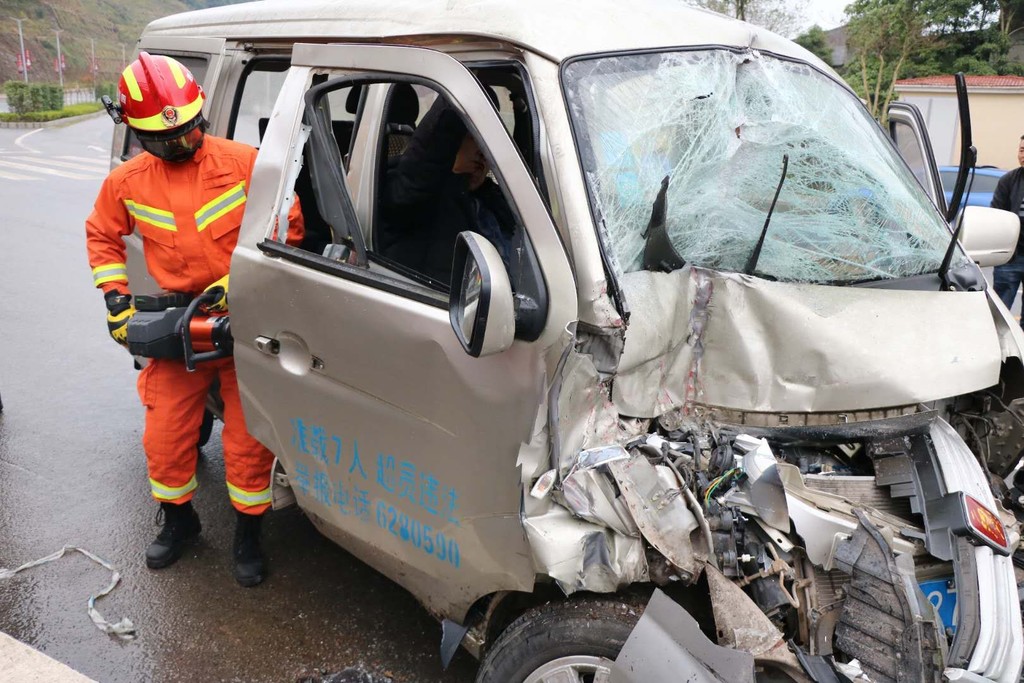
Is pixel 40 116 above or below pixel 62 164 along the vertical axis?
below

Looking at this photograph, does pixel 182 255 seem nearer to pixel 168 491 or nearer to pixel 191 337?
pixel 191 337

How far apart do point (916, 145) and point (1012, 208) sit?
3931mm

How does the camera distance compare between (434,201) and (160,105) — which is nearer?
(434,201)

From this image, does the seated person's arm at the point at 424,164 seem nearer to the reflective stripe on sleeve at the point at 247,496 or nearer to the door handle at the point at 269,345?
the door handle at the point at 269,345

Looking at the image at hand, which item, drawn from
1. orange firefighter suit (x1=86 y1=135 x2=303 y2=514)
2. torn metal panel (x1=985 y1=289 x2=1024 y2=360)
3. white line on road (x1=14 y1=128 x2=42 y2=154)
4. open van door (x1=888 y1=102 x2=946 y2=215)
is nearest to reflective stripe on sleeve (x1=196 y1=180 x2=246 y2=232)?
orange firefighter suit (x1=86 y1=135 x2=303 y2=514)

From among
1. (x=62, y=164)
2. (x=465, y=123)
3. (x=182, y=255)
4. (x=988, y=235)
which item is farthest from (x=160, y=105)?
(x=62, y=164)

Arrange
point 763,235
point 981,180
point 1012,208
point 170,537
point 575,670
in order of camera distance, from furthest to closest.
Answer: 1. point 981,180
2. point 1012,208
3. point 170,537
4. point 763,235
5. point 575,670

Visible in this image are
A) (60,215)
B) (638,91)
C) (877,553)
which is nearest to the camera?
(877,553)

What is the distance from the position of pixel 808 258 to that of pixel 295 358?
→ 1.63m

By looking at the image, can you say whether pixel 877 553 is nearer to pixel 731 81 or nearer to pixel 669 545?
pixel 669 545

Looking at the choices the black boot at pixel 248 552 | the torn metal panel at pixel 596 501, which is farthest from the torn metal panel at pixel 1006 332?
the black boot at pixel 248 552

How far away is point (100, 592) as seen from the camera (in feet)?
11.1

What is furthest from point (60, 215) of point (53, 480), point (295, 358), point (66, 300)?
point (295, 358)

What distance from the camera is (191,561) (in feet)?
11.9
